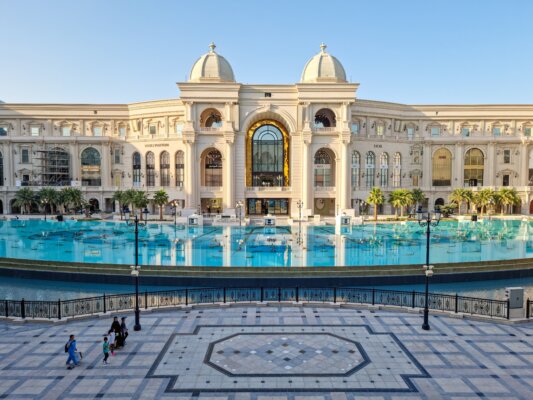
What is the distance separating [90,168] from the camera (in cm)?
6956

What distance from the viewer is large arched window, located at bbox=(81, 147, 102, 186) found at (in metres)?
69.4

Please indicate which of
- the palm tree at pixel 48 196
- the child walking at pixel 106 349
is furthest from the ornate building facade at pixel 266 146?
the child walking at pixel 106 349

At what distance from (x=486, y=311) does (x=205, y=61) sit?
59256mm

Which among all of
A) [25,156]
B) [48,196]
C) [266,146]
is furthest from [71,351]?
[25,156]

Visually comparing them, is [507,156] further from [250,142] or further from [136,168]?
[136,168]

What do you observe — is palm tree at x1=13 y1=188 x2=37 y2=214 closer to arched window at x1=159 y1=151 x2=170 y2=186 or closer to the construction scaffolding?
the construction scaffolding

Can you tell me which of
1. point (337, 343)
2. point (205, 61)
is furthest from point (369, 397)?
point (205, 61)

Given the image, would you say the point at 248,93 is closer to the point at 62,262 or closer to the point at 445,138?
the point at 445,138

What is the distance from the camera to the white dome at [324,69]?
6500 centimetres

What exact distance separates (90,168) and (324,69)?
1796 inches

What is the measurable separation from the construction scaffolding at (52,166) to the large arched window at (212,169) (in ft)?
84.4

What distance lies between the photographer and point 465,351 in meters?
14.6

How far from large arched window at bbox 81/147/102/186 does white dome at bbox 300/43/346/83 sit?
40.7 meters

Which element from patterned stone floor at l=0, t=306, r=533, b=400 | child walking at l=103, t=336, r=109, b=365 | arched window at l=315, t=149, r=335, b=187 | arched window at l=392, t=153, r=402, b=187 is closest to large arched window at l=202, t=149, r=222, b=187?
arched window at l=315, t=149, r=335, b=187
